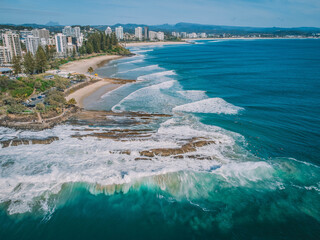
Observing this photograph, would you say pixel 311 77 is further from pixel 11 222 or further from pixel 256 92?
pixel 11 222

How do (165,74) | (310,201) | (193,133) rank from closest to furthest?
(310,201) < (193,133) < (165,74)

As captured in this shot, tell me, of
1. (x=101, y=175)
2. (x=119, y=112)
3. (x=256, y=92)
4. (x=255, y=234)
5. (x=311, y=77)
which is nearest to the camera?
(x=255, y=234)

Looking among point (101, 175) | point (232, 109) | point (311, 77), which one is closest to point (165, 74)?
point (232, 109)

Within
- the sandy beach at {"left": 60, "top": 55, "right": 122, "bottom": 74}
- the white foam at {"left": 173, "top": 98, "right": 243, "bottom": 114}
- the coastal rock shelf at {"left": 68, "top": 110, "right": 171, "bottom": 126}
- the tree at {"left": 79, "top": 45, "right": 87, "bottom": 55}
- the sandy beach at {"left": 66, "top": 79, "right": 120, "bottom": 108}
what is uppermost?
the tree at {"left": 79, "top": 45, "right": 87, "bottom": 55}

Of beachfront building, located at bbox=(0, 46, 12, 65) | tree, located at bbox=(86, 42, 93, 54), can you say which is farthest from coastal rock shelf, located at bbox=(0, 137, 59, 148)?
tree, located at bbox=(86, 42, 93, 54)

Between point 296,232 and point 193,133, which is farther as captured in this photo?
point 193,133

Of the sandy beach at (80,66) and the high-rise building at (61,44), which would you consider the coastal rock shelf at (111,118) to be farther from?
the high-rise building at (61,44)

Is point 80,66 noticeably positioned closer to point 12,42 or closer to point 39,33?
point 12,42

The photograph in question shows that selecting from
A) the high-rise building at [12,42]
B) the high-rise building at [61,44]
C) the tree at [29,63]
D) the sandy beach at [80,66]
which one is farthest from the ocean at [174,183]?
the high-rise building at [61,44]

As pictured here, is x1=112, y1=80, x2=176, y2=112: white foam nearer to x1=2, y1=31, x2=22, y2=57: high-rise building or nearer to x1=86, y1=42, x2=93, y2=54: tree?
x1=2, y1=31, x2=22, y2=57: high-rise building
